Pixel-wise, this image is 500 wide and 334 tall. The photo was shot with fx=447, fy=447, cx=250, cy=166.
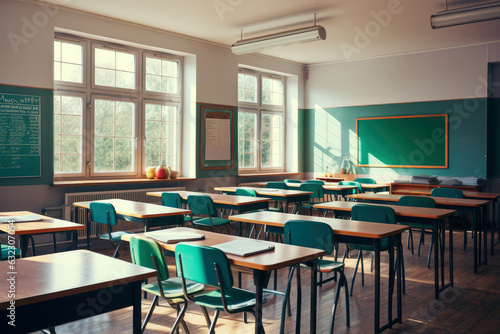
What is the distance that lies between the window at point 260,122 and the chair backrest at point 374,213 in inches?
187

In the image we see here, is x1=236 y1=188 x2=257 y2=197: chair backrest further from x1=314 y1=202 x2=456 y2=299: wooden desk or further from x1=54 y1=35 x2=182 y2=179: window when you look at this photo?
x1=314 y1=202 x2=456 y2=299: wooden desk

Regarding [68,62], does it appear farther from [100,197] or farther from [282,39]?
[282,39]

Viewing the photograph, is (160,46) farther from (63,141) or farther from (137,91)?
(63,141)

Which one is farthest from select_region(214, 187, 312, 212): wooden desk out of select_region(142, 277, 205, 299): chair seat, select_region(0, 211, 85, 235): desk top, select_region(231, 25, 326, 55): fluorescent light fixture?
select_region(142, 277, 205, 299): chair seat

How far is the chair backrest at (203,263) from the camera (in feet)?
7.57

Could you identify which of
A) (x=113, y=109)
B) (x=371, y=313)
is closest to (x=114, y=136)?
(x=113, y=109)

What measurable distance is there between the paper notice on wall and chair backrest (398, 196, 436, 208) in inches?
146

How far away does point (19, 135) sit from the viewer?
17.7 feet

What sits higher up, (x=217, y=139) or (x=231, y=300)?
(x=217, y=139)

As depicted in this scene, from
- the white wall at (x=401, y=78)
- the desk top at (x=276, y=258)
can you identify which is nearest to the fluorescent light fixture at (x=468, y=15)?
the white wall at (x=401, y=78)

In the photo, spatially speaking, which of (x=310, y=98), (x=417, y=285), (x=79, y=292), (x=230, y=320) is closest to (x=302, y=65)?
(x=310, y=98)

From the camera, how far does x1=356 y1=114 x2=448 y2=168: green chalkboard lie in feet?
26.2

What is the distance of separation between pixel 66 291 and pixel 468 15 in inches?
207

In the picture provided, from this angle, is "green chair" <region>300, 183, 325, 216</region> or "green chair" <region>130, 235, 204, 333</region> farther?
"green chair" <region>300, 183, 325, 216</region>
